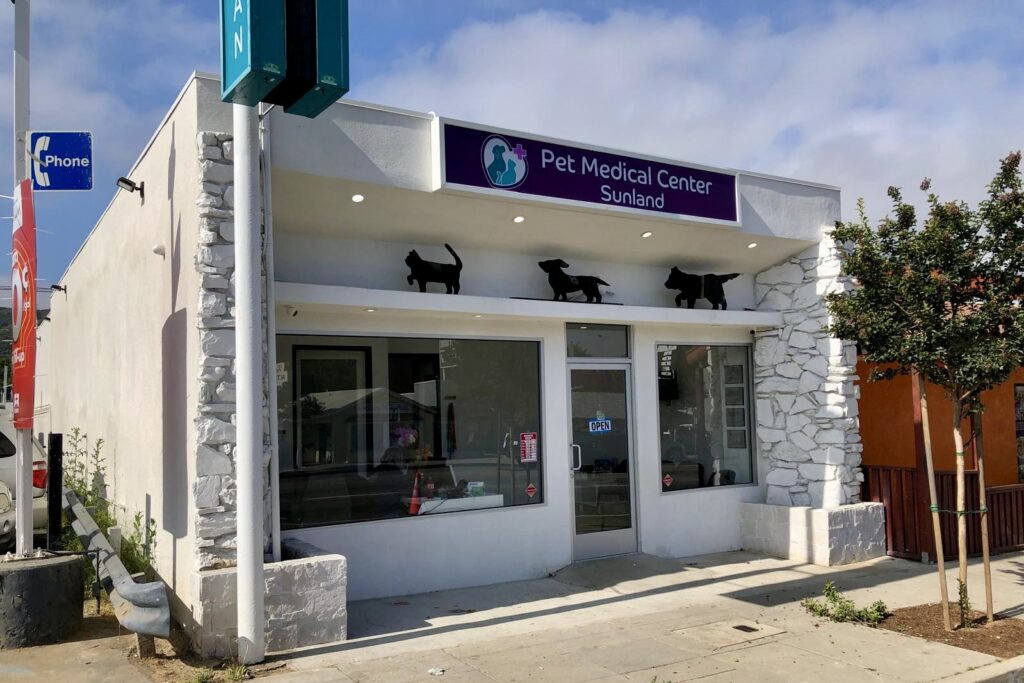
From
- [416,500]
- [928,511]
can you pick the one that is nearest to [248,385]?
[416,500]

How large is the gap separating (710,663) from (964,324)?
3.43 meters

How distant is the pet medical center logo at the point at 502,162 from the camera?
7.95m

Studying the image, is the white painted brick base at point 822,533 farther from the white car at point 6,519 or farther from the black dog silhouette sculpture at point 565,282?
the white car at point 6,519

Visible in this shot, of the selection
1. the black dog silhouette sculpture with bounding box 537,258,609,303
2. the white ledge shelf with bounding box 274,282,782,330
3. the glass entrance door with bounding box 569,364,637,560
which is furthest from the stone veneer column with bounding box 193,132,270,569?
the glass entrance door with bounding box 569,364,637,560

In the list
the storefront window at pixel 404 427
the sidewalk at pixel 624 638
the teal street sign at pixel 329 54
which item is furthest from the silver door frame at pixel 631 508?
the teal street sign at pixel 329 54

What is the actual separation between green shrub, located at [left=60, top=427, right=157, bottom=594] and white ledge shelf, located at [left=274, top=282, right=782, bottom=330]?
100 inches

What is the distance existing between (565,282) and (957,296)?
389cm

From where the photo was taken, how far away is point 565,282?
9.28 meters

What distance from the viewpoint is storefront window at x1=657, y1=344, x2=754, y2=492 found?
33.7ft

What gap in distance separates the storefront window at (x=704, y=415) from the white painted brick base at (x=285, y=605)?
4.86 meters

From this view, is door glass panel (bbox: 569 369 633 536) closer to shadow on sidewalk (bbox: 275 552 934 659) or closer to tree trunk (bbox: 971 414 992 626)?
shadow on sidewalk (bbox: 275 552 934 659)

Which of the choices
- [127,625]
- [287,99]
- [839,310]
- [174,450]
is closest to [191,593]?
[127,625]

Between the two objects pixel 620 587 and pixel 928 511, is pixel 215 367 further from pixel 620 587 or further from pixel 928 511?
pixel 928 511

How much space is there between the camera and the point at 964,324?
6809mm
